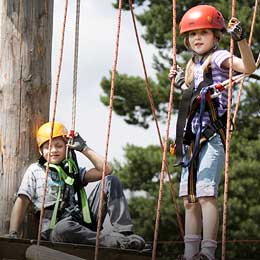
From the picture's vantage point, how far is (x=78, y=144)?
18.3ft

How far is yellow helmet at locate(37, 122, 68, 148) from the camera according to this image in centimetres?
554

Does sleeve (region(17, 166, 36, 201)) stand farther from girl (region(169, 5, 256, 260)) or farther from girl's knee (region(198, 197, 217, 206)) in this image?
girl's knee (region(198, 197, 217, 206))

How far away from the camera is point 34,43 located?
18.7ft

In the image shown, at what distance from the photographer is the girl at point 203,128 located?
4371 mm

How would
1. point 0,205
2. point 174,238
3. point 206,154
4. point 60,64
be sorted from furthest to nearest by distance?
point 174,238
point 0,205
point 60,64
point 206,154

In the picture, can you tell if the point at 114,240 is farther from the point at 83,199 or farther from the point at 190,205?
the point at 190,205

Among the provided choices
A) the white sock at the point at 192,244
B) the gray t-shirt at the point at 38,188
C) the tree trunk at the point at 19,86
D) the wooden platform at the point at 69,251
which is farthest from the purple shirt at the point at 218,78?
the tree trunk at the point at 19,86

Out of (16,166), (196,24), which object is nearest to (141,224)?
(16,166)

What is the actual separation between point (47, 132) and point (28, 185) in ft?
1.08

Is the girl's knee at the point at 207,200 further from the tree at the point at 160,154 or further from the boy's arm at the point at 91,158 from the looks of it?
the tree at the point at 160,154

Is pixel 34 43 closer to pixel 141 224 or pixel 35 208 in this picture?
pixel 35 208

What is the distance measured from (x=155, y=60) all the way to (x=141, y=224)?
2.71 meters

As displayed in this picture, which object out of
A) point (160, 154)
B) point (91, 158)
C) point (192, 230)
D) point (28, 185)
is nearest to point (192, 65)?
point (192, 230)

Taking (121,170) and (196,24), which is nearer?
(196,24)
